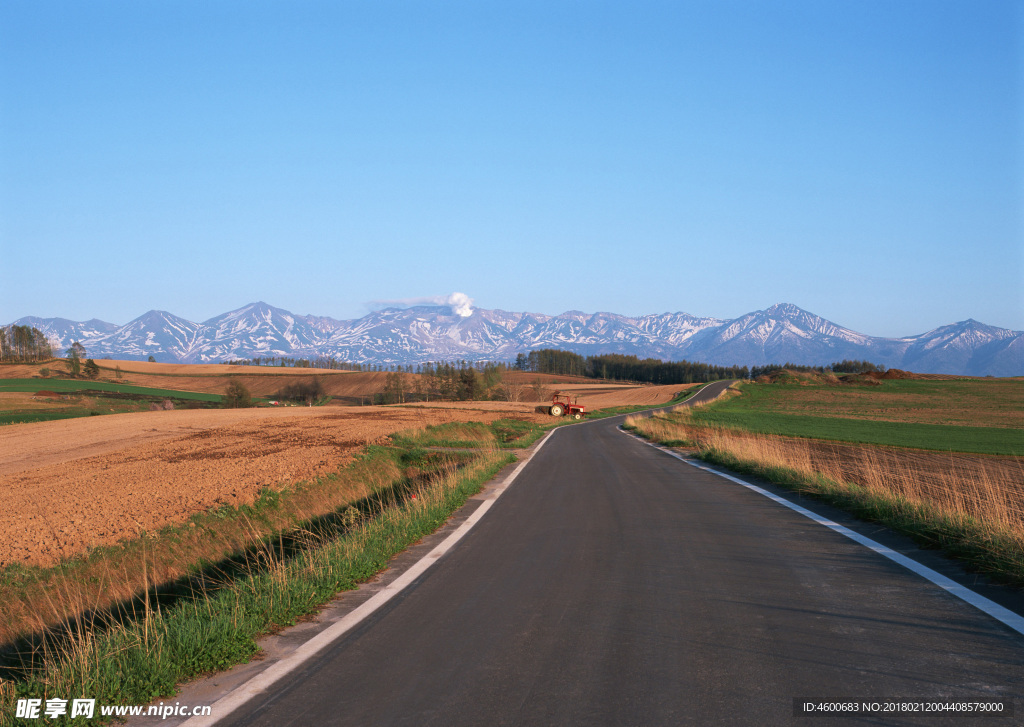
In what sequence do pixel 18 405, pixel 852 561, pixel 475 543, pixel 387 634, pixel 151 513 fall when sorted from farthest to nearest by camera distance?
1. pixel 18 405
2. pixel 151 513
3. pixel 475 543
4. pixel 852 561
5. pixel 387 634

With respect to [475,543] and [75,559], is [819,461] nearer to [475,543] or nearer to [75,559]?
[475,543]

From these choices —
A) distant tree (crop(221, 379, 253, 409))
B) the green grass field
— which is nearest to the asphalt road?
the green grass field

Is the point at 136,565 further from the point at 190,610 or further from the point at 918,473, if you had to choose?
the point at 918,473

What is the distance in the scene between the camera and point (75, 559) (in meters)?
10.7

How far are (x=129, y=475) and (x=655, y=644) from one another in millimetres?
19157

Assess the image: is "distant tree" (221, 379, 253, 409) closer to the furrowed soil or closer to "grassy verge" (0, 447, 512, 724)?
the furrowed soil

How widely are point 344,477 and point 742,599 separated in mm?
15542

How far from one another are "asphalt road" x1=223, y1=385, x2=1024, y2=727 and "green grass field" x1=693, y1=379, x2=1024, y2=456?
31.9 m

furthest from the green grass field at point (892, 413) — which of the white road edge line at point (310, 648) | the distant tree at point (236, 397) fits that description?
the distant tree at point (236, 397)

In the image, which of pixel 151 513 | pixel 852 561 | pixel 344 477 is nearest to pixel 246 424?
pixel 344 477

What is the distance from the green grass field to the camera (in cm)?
4047

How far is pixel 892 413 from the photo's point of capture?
6750 cm

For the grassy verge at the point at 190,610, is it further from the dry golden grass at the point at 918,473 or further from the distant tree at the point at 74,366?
the distant tree at the point at 74,366

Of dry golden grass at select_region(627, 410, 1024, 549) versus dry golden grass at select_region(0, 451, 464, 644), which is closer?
dry golden grass at select_region(0, 451, 464, 644)
